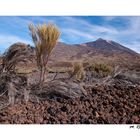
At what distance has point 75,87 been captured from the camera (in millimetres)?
7148

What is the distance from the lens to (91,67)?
277 inches

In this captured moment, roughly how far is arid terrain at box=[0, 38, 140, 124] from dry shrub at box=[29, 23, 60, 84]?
6cm

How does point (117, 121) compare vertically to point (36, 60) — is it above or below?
below

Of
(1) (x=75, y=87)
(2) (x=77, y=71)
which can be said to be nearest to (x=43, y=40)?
(2) (x=77, y=71)

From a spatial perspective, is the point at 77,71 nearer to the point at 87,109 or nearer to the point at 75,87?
the point at 75,87

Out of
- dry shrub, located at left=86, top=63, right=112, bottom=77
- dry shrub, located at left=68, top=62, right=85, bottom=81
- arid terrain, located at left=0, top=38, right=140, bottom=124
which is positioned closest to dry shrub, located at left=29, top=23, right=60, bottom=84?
arid terrain, located at left=0, top=38, right=140, bottom=124

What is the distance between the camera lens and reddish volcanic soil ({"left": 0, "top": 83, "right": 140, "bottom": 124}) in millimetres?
6805

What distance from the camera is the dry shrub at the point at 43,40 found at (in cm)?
688

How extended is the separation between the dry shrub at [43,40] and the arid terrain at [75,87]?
61mm

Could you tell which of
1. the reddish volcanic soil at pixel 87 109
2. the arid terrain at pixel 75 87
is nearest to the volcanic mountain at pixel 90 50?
the arid terrain at pixel 75 87
